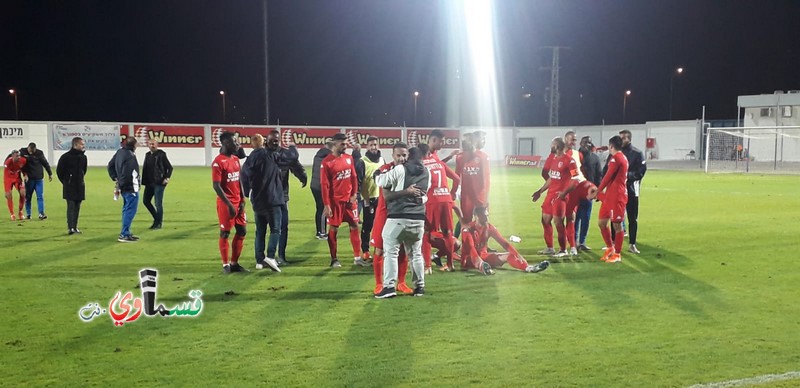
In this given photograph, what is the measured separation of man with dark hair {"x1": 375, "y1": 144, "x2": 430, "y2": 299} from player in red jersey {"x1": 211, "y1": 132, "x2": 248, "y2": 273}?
2622mm

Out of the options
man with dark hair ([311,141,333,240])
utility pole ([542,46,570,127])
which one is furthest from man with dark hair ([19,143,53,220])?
utility pole ([542,46,570,127])

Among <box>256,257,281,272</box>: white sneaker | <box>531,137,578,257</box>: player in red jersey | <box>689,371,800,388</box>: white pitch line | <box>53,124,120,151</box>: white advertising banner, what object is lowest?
<box>689,371,800,388</box>: white pitch line

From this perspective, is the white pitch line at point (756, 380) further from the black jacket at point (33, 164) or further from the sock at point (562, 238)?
the black jacket at point (33, 164)

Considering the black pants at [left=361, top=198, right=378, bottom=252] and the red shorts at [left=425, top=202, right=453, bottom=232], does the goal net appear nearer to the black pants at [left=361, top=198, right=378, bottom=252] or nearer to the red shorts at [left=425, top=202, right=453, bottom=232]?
the black pants at [left=361, top=198, right=378, bottom=252]

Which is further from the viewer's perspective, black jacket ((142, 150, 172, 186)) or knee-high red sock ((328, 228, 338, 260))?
black jacket ((142, 150, 172, 186))

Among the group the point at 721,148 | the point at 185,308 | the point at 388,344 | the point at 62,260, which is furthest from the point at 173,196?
the point at 721,148

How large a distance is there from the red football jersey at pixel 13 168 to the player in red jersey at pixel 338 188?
10.1 metres

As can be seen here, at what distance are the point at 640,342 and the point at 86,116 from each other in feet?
286

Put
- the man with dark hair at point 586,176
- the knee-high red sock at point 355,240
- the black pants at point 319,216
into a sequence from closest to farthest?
1. the knee-high red sock at point 355,240
2. the man with dark hair at point 586,176
3. the black pants at point 319,216

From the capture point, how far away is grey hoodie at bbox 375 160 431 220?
7.66 meters

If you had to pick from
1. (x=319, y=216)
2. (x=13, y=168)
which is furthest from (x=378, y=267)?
(x=13, y=168)

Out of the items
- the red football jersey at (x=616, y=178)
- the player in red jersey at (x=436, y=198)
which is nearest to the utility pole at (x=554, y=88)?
the red football jersey at (x=616, y=178)

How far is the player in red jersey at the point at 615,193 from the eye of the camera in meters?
10.5

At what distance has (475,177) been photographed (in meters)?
9.81
